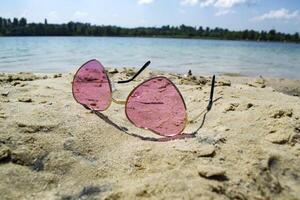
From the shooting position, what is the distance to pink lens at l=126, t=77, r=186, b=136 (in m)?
3.29

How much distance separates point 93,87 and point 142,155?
1.52m

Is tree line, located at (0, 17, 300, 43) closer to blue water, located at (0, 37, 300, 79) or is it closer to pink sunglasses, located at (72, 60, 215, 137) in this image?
blue water, located at (0, 37, 300, 79)

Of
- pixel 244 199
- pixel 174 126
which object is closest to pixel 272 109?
pixel 174 126

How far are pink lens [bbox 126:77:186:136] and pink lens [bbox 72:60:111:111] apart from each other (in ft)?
1.93

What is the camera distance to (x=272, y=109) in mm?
3658

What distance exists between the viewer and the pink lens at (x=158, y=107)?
3287 millimetres

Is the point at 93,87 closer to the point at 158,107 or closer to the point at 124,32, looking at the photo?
the point at 158,107

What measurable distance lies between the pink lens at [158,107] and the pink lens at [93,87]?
588mm

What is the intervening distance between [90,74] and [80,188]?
6.67ft

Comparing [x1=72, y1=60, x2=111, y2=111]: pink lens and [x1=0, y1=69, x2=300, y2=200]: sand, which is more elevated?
[x1=72, y1=60, x2=111, y2=111]: pink lens

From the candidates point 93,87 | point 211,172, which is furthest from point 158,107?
point 211,172

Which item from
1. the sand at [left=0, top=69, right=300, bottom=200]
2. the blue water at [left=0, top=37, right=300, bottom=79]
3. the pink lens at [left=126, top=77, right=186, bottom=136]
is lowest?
the blue water at [left=0, top=37, right=300, bottom=79]

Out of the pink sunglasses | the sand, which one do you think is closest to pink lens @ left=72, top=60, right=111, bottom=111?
the sand

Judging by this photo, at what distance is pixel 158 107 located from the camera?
136 inches
